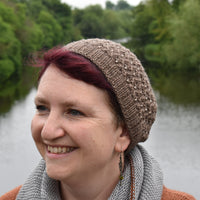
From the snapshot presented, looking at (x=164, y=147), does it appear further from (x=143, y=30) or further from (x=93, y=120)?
(x=143, y=30)

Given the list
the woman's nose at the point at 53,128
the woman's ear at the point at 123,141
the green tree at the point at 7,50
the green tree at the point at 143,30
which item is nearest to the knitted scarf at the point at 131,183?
the woman's ear at the point at 123,141

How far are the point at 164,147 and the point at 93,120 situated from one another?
44.3 feet

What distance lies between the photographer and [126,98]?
5.55 feet

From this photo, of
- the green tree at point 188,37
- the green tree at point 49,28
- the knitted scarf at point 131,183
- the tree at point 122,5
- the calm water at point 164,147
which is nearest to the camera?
the knitted scarf at point 131,183

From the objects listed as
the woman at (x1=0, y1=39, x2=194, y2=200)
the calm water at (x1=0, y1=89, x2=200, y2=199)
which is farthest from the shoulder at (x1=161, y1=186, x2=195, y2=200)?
the calm water at (x1=0, y1=89, x2=200, y2=199)

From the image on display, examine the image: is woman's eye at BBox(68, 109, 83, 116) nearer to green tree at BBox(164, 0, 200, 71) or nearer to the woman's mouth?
the woman's mouth

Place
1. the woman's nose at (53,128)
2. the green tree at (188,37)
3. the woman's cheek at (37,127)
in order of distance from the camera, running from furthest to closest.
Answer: the green tree at (188,37) < the woman's cheek at (37,127) < the woman's nose at (53,128)

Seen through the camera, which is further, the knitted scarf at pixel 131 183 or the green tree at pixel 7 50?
the green tree at pixel 7 50

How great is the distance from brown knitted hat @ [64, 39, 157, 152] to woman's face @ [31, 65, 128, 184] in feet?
0.30

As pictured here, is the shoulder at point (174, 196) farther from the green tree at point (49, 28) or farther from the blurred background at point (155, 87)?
the green tree at point (49, 28)

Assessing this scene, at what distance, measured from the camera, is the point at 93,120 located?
5.25ft

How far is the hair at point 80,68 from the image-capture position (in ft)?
5.23

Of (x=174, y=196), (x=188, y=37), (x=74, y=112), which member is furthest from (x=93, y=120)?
(x=188, y=37)

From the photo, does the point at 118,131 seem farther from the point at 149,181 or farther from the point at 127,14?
the point at 127,14
